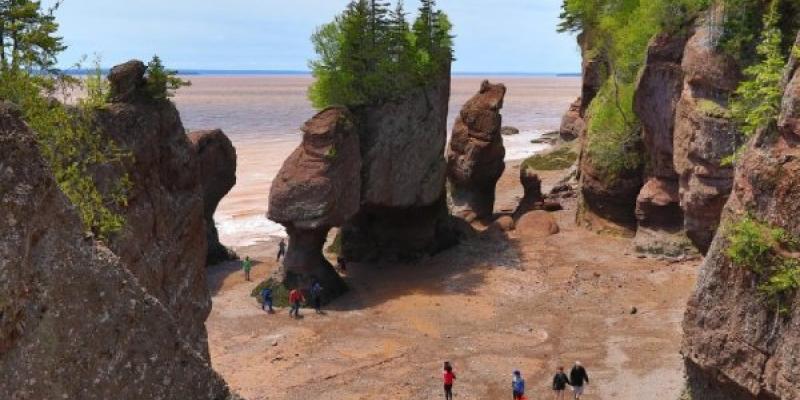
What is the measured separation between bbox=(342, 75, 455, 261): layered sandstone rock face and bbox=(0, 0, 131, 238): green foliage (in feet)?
63.8

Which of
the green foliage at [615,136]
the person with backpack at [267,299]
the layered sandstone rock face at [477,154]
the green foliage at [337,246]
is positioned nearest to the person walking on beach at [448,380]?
the person with backpack at [267,299]

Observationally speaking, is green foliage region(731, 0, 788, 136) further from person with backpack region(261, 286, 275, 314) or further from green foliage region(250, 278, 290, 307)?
green foliage region(250, 278, 290, 307)

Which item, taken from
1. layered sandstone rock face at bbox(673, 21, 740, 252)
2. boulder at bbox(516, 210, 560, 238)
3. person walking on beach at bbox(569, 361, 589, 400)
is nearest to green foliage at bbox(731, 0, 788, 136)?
person walking on beach at bbox(569, 361, 589, 400)

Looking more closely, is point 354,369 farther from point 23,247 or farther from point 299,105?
point 299,105

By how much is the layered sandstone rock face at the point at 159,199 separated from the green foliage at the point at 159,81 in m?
0.18

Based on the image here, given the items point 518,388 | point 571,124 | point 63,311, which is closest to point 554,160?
point 571,124

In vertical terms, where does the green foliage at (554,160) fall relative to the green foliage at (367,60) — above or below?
below

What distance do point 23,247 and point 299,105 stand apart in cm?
16275

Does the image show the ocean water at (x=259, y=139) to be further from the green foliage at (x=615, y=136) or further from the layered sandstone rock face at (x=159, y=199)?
the layered sandstone rock face at (x=159, y=199)

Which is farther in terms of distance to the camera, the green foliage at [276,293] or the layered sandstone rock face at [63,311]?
the green foliage at [276,293]

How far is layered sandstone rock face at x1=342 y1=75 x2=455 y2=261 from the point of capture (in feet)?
111

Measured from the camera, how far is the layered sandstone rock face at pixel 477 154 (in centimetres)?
4122

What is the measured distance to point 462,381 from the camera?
21547 mm

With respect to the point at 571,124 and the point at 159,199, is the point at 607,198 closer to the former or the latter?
the point at 159,199
